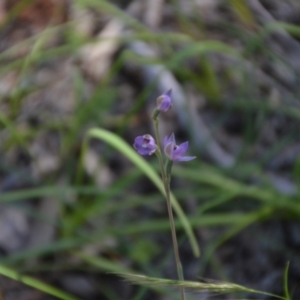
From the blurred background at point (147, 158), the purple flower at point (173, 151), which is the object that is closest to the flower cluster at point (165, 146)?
the purple flower at point (173, 151)

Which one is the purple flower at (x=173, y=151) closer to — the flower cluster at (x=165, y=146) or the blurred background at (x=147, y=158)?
the flower cluster at (x=165, y=146)

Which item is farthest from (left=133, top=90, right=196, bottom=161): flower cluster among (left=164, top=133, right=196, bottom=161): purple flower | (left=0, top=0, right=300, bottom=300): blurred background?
(left=0, top=0, right=300, bottom=300): blurred background

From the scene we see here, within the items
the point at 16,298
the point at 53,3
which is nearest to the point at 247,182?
the point at 16,298

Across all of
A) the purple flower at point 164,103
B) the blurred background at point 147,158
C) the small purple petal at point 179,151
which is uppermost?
the purple flower at point 164,103

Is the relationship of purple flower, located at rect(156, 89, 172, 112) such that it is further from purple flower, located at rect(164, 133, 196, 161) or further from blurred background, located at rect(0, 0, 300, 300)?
blurred background, located at rect(0, 0, 300, 300)

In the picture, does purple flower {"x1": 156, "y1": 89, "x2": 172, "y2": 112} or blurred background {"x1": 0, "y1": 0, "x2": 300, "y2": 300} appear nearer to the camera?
purple flower {"x1": 156, "y1": 89, "x2": 172, "y2": 112}

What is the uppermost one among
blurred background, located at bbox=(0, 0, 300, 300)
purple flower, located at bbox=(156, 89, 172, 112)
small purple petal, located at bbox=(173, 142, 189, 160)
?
purple flower, located at bbox=(156, 89, 172, 112)

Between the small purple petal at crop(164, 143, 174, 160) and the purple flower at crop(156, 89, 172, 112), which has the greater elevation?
the purple flower at crop(156, 89, 172, 112)

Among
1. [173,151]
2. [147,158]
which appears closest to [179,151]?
[173,151]
